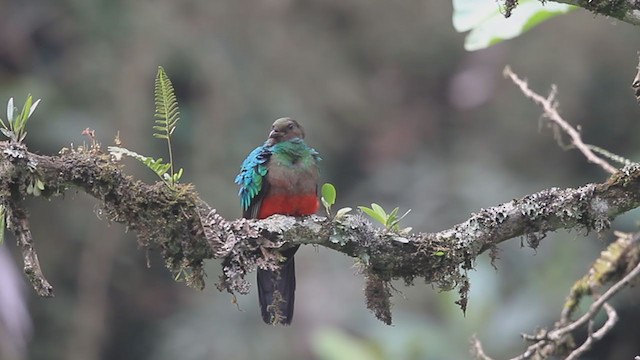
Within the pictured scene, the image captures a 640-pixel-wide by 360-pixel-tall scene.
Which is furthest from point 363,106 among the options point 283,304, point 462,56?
point 283,304

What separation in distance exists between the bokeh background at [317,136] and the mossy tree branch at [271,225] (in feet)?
12.6

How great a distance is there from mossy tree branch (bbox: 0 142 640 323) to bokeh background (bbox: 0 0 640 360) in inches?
151

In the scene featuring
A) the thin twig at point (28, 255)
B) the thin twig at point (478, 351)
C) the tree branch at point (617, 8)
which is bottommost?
the thin twig at point (28, 255)

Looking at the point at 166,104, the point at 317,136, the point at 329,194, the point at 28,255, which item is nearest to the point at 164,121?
the point at 166,104

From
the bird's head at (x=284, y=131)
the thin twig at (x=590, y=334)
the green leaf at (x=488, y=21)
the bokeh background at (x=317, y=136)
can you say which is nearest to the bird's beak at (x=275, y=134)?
the bird's head at (x=284, y=131)

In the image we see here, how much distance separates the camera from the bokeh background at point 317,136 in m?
8.00

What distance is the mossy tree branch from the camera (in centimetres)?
245

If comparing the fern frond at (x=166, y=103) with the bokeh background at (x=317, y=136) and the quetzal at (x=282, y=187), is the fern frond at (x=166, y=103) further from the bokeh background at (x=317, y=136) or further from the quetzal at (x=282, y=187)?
the bokeh background at (x=317, y=136)

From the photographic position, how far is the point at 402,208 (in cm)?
918

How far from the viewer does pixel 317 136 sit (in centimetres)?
965

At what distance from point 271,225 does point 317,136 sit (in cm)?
693

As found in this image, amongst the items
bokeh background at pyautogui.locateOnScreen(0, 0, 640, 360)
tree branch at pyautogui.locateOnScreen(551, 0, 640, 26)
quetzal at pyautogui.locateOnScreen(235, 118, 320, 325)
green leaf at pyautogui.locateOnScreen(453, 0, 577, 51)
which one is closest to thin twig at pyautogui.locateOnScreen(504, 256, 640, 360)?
tree branch at pyautogui.locateOnScreen(551, 0, 640, 26)

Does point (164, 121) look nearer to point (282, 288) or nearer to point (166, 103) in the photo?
point (166, 103)

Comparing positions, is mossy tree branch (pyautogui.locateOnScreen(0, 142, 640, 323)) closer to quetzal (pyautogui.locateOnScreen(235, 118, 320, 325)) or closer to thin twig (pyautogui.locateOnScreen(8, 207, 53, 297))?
thin twig (pyautogui.locateOnScreen(8, 207, 53, 297))
